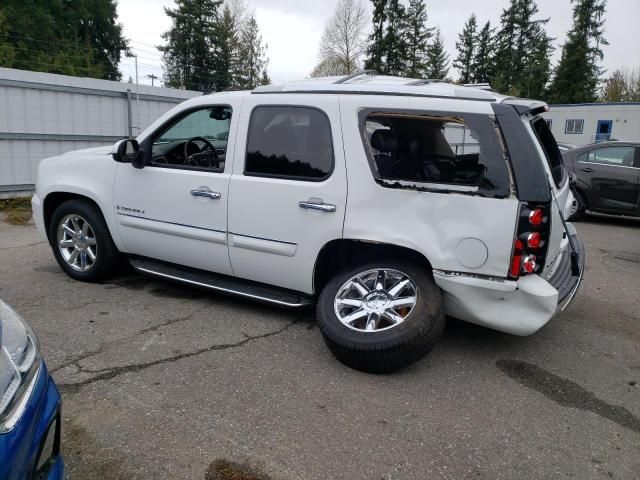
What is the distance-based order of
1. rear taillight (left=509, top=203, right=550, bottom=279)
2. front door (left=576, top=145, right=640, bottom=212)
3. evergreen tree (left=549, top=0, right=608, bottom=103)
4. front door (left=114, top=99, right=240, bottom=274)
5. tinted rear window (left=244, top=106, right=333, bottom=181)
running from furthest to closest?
1. evergreen tree (left=549, top=0, right=608, bottom=103)
2. front door (left=576, top=145, right=640, bottom=212)
3. front door (left=114, top=99, right=240, bottom=274)
4. tinted rear window (left=244, top=106, right=333, bottom=181)
5. rear taillight (left=509, top=203, right=550, bottom=279)

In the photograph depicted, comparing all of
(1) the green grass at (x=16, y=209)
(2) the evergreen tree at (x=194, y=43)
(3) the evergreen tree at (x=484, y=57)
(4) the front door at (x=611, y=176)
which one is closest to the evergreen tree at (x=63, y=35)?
(2) the evergreen tree at (x=194, y=43)

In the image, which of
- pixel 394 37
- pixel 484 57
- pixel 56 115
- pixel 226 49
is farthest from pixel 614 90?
pixel 56 115

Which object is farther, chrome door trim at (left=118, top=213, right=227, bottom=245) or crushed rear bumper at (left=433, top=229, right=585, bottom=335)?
chrome door trim at (left=118, top=213, right=227, bottom=245)

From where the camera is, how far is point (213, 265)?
429 centimetres

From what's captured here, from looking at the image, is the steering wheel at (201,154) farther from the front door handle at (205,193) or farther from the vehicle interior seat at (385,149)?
the vehicle interior seat at (385,149)

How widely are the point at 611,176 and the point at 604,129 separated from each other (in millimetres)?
23038

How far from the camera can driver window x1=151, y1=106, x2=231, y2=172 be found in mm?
4239

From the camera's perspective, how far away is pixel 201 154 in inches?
176

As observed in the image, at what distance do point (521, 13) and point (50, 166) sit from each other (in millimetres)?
55227

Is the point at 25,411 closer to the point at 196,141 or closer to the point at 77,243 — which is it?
the point at 196,141

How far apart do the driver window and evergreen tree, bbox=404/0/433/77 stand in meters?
46.2

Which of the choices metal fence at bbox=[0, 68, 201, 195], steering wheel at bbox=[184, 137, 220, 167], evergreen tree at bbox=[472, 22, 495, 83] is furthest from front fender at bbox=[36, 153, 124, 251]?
evergreen tree at bbox=[472, 22, 495, 83]

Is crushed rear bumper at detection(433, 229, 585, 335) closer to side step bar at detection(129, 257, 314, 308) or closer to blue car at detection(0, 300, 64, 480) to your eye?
side step bar at detection(129, 257, 314, 308)

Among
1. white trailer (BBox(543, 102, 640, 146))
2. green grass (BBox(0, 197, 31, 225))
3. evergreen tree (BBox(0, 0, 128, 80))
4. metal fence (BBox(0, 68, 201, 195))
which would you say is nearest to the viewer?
green grass (BBox(0, 197, 31, 225))
